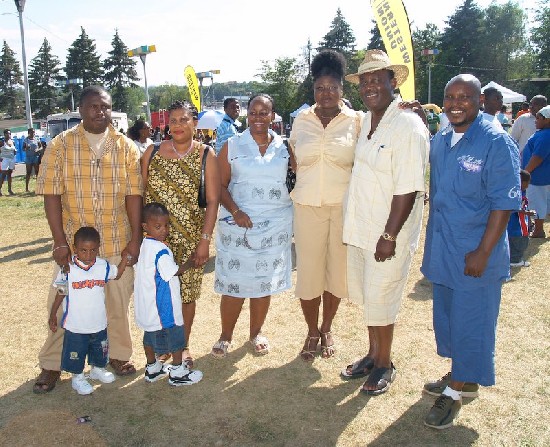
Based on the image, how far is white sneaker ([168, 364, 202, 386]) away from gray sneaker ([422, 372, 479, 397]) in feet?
5.08

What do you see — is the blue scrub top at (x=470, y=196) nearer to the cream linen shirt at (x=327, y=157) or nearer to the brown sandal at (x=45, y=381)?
the cream linen shirt at (x=327, y=157)

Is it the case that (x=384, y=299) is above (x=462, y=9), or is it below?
below

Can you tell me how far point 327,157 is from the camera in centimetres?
351

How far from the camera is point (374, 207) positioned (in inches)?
122

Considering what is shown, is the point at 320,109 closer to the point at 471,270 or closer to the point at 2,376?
the point at 471,270

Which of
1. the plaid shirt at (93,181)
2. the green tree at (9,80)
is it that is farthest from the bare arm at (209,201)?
the green tree at (9,80)

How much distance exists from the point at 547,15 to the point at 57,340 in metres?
59.7

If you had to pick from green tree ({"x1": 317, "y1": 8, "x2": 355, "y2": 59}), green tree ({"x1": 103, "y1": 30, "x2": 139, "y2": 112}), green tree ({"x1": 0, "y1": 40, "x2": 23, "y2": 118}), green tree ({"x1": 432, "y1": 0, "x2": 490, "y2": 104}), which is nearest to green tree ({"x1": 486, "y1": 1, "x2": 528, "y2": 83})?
green tree ({"x1": 432, "y1": 0, "x2": 490, "y2": 104})

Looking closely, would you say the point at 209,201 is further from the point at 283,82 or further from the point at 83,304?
the point at 283,82

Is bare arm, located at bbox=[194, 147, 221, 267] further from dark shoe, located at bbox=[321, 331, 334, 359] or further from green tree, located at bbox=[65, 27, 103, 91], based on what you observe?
green tree, located at bbox=[65, 27, 103, 91]

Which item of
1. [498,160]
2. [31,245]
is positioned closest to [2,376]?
[498,160]

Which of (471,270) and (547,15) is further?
(547,15)

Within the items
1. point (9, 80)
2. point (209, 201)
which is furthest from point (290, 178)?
point (9, 80)

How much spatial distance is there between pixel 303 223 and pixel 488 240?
4.45ft
